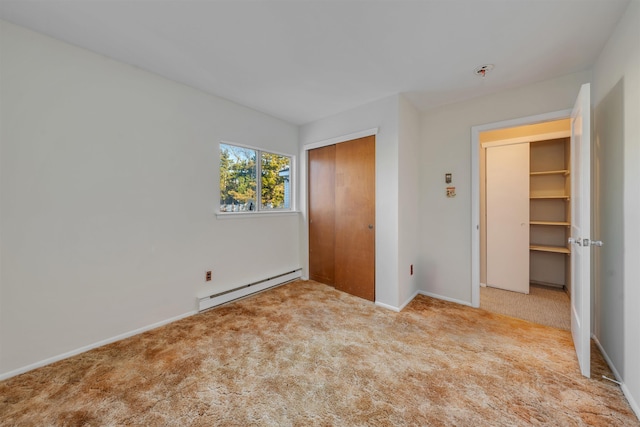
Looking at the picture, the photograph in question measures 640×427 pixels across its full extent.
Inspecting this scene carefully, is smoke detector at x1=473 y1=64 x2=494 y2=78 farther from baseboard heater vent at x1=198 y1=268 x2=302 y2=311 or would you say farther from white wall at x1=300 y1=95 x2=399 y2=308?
baseboard heater vent at x1=198 y1=268 x2=302 y2=311

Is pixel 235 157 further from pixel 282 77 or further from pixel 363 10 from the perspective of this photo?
pixel 363 10

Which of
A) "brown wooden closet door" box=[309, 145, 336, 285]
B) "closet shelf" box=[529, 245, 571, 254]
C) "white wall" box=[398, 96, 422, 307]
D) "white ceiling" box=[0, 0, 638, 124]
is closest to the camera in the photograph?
"white ceiling" box=[0, 0, 638, 124]

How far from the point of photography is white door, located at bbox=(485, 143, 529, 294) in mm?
3227

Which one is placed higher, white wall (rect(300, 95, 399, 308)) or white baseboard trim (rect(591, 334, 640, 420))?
white wall (rect(300, 95, 399, 308))

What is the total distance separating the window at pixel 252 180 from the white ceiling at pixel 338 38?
0.85 meters

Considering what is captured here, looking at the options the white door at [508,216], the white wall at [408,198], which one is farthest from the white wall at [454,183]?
the white door at [508,216]

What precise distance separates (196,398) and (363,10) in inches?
106

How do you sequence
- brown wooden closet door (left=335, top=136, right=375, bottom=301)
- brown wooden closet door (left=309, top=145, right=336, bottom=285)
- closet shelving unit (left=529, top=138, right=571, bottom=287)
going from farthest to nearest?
1. brown wooden closet door (left=309, top=145, right=336, bottom=285)
2. closet shelving unit (left=529, top=138, right=571, bottom=287)
3. brown wooden closet door (left=335, top=136, right=375, bottom=301)

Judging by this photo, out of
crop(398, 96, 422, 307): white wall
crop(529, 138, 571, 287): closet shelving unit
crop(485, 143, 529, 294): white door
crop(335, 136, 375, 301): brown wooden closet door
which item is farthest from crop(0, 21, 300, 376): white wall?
crop(529, 138, 571, 287): closet shelving unit

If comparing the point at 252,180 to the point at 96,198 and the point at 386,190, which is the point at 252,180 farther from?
A: the point at 386,190

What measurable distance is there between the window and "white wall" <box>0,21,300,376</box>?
21cm

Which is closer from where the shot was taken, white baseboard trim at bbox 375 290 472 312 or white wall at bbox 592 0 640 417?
white wall at bbox 592 0 640 417

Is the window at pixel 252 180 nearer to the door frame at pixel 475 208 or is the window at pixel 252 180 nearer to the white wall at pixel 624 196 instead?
the door frame at pixel 475 208

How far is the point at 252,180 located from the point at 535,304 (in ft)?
12.5
